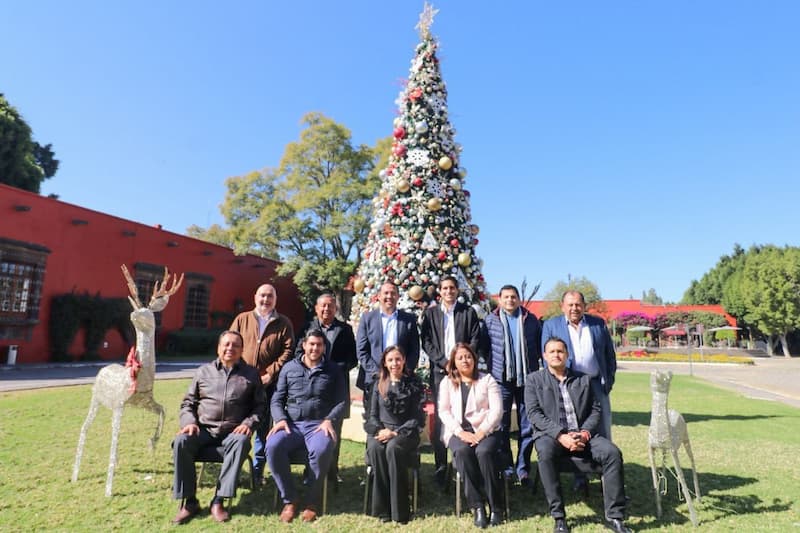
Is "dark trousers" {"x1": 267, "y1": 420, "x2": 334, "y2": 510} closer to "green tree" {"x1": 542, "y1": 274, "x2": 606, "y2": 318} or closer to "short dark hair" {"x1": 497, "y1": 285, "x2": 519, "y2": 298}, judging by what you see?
"short dark hair" {"x1": 497, "y1": 285, "x2": 519, "y2": 298}

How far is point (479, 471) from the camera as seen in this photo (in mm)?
3338

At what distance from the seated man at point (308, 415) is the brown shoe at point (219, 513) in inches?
15.4

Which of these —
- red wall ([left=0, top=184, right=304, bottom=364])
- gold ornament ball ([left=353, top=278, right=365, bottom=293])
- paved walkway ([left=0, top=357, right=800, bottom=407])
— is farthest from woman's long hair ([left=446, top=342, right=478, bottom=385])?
red wall ([left=0, top=184, right=304, bottom=364])

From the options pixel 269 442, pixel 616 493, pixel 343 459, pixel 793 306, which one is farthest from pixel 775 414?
pixel 793 306

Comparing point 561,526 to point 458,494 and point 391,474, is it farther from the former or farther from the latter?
point 391,474

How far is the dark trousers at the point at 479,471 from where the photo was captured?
10.6 ft

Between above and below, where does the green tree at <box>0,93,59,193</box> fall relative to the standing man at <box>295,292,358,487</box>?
above

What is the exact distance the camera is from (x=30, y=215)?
13711mm

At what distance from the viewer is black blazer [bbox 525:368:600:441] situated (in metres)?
3.43

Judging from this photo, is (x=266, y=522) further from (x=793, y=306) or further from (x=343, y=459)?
(x=793, y=306)

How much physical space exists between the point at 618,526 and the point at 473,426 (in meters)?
1.17

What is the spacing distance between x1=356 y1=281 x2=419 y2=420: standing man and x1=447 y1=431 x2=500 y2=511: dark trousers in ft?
3.47

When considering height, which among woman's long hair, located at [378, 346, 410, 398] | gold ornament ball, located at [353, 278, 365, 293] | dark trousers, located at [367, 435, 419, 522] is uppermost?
gold ornament ball, located at [353, 278, 365, 293]

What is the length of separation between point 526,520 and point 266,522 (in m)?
1.89
